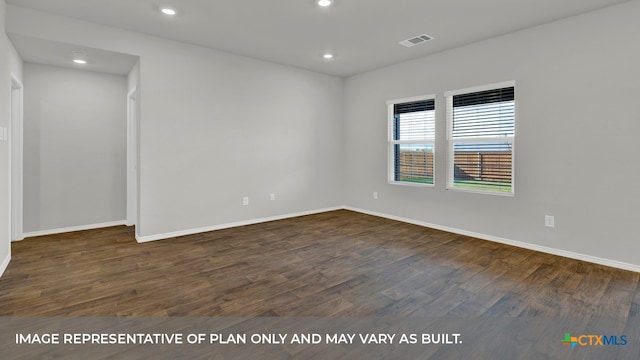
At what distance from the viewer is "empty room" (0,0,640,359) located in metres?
2.15

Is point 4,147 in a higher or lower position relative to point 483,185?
higher

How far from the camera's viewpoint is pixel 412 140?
5.31 meters

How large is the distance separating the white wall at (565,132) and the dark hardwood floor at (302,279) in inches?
14.0

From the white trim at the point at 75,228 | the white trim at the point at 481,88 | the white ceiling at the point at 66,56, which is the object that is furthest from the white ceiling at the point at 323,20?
the white trim at the point at 75,228

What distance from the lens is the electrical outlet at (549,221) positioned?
11.9ft

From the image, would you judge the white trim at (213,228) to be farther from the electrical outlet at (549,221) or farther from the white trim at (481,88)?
the electrical outlet at (549,221)

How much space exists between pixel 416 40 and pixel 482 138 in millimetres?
1588

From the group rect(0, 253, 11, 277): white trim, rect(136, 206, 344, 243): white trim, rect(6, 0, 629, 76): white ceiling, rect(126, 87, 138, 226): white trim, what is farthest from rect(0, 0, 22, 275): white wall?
rect(126, 87, 138, 226): white trim

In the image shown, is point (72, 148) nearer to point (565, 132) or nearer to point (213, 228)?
point (213, 228)

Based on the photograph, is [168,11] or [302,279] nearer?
[302,279]

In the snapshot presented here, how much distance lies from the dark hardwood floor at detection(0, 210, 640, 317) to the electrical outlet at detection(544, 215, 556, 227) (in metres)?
0.40

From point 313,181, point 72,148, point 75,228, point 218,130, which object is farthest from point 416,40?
point 75,228

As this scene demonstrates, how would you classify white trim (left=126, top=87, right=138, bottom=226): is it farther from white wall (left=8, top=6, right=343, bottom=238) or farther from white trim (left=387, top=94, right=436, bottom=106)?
white trim (left=387, top=94, right=436, bottom=106)

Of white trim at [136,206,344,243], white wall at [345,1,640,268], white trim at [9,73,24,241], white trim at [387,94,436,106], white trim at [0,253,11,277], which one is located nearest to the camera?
white trim at [0,253,11,277]
